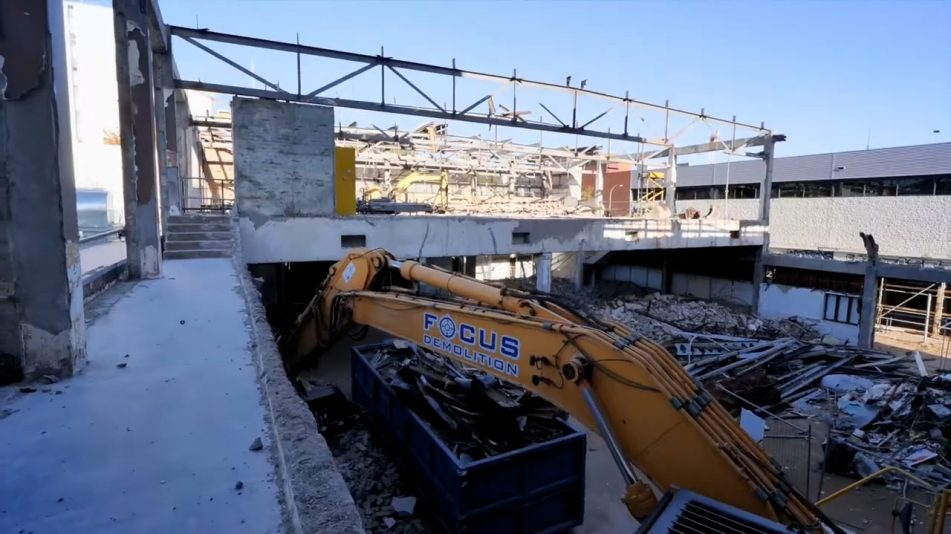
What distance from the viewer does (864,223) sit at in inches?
938

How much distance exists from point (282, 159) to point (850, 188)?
27.9 metres

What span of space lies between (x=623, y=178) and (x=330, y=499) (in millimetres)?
30505

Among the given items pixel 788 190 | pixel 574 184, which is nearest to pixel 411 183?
pixel 574 184

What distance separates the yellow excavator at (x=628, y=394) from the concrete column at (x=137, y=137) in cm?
460

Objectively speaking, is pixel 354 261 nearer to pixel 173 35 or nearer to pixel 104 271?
pixel 104 271

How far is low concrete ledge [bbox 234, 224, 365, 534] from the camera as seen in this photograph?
1.88 metres

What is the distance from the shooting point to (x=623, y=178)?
30.2 metres

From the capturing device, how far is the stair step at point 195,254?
8.62 m

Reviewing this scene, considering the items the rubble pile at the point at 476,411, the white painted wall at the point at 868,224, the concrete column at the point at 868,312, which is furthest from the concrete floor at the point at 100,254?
the white painted wall at the point at 868,224

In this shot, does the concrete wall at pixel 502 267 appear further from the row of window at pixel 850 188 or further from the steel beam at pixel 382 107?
the row of window at pixel 850 188

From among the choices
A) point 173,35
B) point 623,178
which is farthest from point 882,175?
point 173,35

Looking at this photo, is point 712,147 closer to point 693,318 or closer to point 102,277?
point 693,318

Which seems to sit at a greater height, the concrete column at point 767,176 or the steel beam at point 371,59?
the steel beam at point 371,59

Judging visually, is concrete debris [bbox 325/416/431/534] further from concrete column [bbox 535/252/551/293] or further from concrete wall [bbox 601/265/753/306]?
concrete wall [bbox 601/265/753/306]
